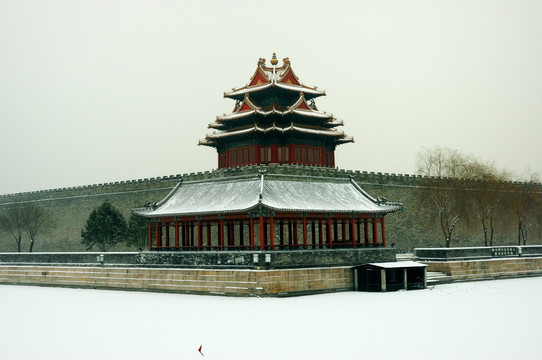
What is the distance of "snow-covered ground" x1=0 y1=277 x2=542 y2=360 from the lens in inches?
568

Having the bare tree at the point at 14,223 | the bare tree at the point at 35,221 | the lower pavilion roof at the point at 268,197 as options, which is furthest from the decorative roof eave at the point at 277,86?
the bare tree at the point at 14,223

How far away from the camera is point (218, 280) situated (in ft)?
86.2

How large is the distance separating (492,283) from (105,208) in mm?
24757

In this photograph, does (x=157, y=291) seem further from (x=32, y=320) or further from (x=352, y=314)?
(x=352, y=314)

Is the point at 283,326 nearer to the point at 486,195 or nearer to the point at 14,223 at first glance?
the point at 486,195

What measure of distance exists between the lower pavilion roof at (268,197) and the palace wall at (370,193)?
4.45m

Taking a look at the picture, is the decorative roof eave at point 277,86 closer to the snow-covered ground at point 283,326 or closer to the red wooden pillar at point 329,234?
the red wooden pillar at point 329,234

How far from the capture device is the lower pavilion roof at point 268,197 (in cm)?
2816

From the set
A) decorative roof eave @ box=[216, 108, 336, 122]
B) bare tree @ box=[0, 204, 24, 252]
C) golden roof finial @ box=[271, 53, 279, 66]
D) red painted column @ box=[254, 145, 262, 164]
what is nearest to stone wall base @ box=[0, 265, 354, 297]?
red painted column @ box=[254, 145, 262, 164]

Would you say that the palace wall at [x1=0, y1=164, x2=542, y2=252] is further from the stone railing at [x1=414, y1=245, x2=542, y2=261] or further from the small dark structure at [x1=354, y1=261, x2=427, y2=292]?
the small dark structure at [x1=354, y1=261, x2=427, y2=292]

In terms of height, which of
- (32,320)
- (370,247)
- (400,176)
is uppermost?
(400,176)

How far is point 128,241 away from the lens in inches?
1670

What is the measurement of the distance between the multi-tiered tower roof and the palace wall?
9.49ft

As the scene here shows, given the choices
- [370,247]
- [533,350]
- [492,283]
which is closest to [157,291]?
[370,247]
